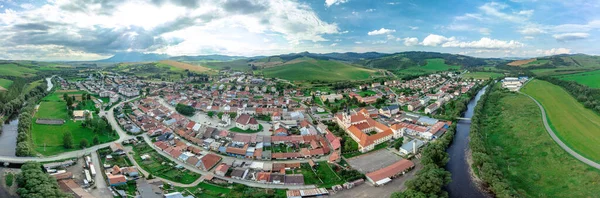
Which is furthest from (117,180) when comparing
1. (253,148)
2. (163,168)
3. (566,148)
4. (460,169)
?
(566,148)

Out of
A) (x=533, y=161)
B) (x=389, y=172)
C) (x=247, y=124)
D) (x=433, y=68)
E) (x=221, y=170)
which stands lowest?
(x=389, y=172)

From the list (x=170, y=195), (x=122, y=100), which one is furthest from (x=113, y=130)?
(x=122, y=100)

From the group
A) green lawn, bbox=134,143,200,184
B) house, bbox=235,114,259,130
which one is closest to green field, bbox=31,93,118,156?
green lawn, bbox=134,143,200,184

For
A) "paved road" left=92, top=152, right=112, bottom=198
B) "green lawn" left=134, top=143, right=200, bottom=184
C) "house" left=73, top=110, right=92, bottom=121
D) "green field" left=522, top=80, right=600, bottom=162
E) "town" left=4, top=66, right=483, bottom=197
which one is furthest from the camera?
"house" left=73, top=110, right=92, bottom=121

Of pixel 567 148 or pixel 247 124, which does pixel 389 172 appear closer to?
pixel 567 148

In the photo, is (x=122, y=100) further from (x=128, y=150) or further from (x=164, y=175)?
(x=164, y=175)

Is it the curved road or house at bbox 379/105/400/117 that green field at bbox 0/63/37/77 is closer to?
house at bbox 379/105/400/117
